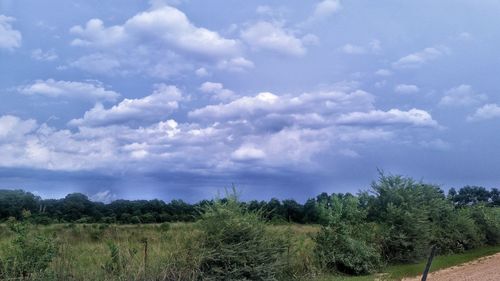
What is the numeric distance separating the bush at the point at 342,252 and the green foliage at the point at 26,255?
36.6 ft

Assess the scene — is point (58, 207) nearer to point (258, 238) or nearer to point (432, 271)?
point (258, 238)

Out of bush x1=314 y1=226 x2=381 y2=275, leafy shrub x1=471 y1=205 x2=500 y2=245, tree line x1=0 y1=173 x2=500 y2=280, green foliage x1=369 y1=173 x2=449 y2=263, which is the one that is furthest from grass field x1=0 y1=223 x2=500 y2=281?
leafy shrub x1=471 y1=205 x2=500 y2=245

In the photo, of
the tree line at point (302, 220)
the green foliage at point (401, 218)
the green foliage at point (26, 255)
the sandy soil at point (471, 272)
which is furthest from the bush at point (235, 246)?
the green foliage at point (401, 218)

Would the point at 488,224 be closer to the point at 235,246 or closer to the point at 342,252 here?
the point at 342,252

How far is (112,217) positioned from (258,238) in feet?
39.2

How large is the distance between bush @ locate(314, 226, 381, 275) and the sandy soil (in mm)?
2359

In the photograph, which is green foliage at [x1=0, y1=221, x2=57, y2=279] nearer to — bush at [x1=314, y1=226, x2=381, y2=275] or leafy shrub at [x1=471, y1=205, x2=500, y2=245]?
bush at [x1=314, y1=226, x2=381, y2=275]

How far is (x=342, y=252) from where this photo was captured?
21391mm

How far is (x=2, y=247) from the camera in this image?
12250mm

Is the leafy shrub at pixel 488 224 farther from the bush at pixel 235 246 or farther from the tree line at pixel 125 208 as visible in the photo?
the bush at pixel 235 246

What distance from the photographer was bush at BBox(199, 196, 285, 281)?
45.8 ft

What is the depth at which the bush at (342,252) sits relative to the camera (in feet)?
68.5

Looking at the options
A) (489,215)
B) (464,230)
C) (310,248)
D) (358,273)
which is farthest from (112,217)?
(489,215)

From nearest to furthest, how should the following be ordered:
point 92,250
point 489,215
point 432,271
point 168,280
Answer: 1. point 168,280
2. point 92,250
3. point 432,271
4. point 489,215
